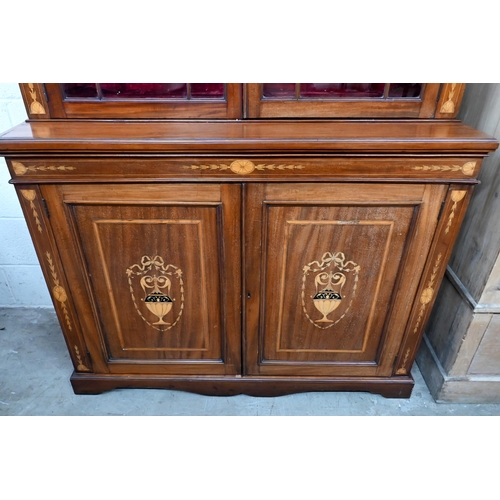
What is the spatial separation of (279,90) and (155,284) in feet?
2.39

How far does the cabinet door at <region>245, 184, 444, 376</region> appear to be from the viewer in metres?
1.13

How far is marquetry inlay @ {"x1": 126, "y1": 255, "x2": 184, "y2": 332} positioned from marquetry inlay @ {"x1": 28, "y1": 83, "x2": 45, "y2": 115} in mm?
539

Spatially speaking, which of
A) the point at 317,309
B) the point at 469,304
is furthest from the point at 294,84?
the point at 469,304

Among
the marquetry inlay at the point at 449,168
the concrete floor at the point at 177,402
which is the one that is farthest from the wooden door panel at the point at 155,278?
the marquetry inlay at the point at 449,168

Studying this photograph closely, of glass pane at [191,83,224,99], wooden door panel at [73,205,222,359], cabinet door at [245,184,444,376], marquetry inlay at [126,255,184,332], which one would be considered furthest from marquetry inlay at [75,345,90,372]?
glass pane at [191,83,224,99]

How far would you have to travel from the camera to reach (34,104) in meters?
A: 1.16

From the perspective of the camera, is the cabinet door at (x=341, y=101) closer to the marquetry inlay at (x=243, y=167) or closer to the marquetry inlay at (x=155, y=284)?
the marquetry inlay at (x=243, y=167)

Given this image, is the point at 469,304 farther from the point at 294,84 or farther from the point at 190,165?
the point at 190,165

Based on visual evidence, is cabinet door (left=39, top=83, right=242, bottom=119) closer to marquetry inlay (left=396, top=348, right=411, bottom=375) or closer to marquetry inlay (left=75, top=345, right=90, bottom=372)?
marquetry inlay (left=75, top=345, right=90, bottom=372)

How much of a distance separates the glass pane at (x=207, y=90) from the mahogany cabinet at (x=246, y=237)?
0.08 metres

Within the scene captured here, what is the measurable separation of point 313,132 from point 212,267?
52 cm

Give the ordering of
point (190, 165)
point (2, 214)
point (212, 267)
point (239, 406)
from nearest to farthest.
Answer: point (190, 165) < point (212, 267) < point (239, 406) < point (2, 214)

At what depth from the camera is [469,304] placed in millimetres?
1361

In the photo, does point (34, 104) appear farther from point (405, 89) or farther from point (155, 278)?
point (405, 89)
